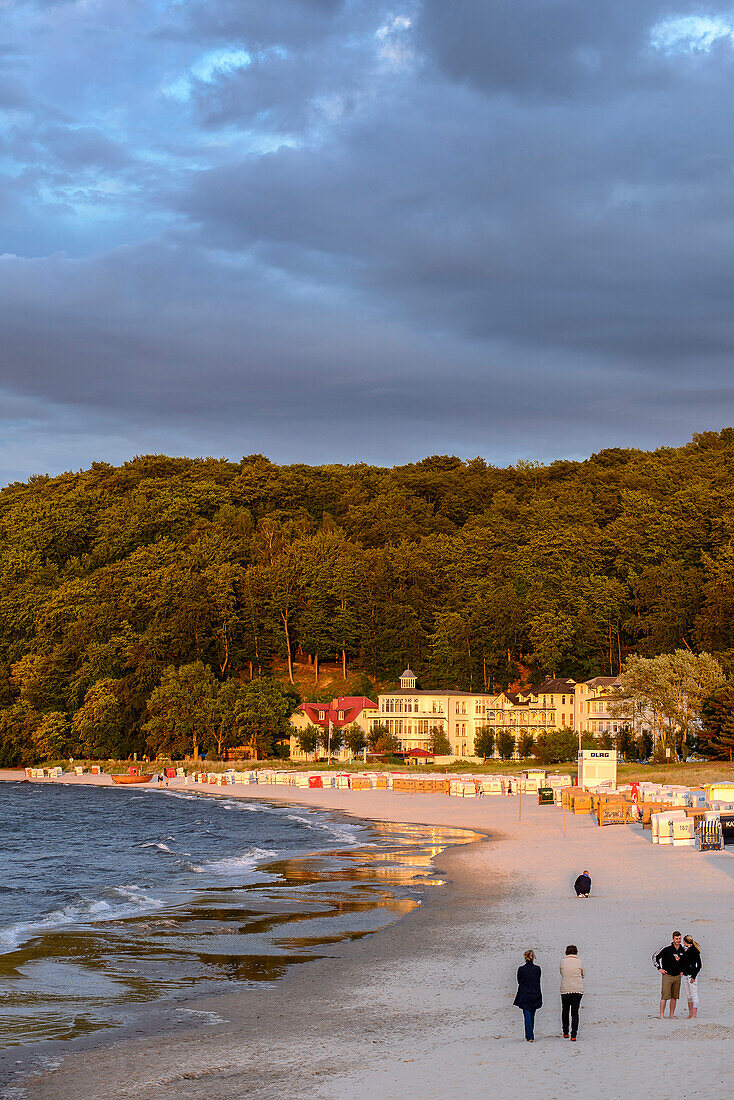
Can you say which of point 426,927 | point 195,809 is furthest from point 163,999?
point 195,809

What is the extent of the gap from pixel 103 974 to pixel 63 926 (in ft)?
23.1

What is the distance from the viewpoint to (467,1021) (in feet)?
57.3

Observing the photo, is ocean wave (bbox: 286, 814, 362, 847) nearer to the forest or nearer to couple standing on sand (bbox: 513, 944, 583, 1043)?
couple standing on sand (bbox: 513, 944, 583, 1043)

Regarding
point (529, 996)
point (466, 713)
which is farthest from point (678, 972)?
point (466, 713)

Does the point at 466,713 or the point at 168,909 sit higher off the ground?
the point at 466,713

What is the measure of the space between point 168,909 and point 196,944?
5.81m

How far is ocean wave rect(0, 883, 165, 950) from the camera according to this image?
2717 centimetres

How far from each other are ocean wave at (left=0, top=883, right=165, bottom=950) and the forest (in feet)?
250

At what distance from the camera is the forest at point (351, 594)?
12362cm

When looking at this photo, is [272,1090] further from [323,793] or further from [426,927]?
[323,793]

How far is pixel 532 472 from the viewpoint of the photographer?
196m

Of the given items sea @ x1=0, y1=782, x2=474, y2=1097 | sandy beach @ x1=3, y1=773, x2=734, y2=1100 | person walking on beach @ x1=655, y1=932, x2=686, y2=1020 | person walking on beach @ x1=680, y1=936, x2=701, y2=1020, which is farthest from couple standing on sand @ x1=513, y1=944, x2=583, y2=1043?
sea @ x1=0, y1=782, x2=474, y2=1097

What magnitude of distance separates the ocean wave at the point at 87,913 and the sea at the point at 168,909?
0.06m

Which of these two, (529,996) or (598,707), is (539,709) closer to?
(598,707)
